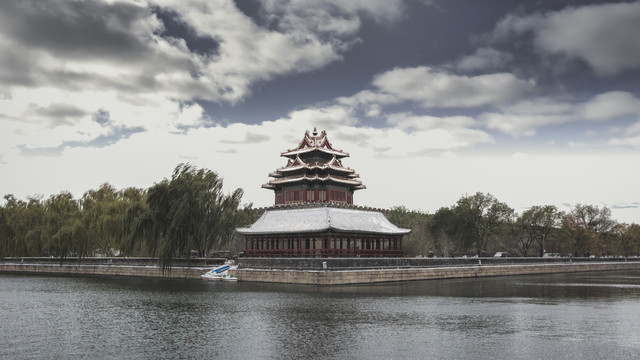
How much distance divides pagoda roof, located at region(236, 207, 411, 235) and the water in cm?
1764

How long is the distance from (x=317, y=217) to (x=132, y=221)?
1905 cm

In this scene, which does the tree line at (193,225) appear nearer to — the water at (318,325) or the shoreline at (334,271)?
the shoreline at (334,271)

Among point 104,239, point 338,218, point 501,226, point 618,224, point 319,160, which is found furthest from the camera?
point 618,224

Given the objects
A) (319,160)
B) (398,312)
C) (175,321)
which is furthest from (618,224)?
(175,321)

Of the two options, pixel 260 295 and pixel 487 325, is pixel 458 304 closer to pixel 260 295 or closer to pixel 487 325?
pixel 487 325

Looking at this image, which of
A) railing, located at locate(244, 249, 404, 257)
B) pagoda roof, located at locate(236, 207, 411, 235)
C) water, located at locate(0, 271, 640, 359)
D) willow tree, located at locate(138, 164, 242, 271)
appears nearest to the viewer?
water, located at locate(0, 271, 640, 359)

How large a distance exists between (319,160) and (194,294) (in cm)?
3587

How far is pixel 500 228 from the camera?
8331cm

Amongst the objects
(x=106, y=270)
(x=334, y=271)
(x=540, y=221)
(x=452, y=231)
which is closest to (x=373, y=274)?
(x=334, y=271)

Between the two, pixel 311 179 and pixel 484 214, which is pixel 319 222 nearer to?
pixel 311 179

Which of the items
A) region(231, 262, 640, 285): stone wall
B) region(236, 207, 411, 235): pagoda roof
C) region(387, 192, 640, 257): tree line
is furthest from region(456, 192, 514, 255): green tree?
region(236, 207, 411, 235): pagoda roof

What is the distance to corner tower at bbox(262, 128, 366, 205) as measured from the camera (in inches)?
2675

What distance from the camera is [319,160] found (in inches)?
2783

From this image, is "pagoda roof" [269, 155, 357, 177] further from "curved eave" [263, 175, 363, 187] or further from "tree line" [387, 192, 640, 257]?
"tree line" [387, 192, 640, 257]
